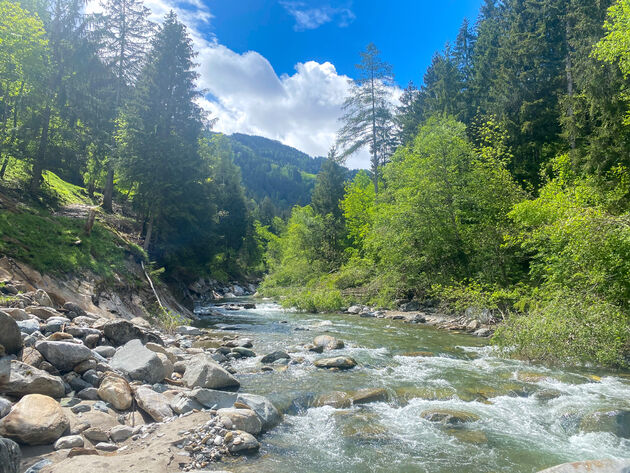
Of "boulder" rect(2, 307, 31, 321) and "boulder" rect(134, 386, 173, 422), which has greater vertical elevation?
"boulder" rect(2, 307, 31, 321)

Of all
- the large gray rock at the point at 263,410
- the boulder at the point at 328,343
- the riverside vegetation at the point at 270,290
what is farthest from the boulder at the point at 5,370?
the boulder at the point at 328,343

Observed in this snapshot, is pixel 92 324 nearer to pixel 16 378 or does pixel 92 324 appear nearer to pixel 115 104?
pixel 16 378

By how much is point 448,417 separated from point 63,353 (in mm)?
6681

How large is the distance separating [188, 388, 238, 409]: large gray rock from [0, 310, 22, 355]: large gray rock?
2679 mm

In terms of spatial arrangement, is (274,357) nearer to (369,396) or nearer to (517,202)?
(369,396)

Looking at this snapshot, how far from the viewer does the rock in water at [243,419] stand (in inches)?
217

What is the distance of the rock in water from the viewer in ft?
18.1

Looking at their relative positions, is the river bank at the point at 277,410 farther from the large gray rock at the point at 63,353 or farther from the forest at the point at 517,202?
the forest at the point at 517,202

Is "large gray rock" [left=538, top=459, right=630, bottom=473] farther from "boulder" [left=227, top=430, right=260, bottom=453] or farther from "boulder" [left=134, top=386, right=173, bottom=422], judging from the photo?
"boulder" [left=134, top=386, right=173, bottom=422]

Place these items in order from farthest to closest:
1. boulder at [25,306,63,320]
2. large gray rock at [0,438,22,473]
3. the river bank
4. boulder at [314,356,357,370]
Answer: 1. boulder at [314,356,357,370]
2. boulder at [25,306,63,320]
3. the river bank
4. large gray rock at [0,438,22,473]

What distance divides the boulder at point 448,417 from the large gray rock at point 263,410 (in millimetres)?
2696

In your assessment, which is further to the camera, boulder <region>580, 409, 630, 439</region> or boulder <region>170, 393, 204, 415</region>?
boulder <region>580, 409, 630, 439</region>

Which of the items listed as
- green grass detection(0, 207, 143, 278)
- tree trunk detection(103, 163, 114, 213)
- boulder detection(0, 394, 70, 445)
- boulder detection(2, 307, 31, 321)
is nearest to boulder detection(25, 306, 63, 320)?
boulder detection(2, 307, 31, 321)

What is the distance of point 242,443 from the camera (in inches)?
199
